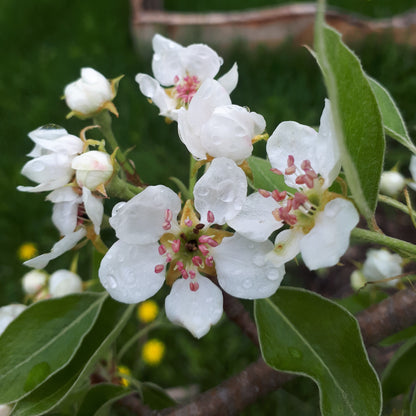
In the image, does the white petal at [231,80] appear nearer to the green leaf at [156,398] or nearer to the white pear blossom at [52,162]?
the white pear blossom at [52,162]

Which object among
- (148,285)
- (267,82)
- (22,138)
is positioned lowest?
(22,138)

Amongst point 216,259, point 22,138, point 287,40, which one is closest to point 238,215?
point 216,259

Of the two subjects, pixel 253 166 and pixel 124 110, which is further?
pixel 124 110

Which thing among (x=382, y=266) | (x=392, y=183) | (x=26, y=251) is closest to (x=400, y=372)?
(x=382, y=266)

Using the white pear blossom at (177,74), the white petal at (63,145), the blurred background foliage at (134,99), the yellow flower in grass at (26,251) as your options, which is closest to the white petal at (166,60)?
the white pear blossom at (177,74)

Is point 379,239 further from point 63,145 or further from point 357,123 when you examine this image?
point 63,145

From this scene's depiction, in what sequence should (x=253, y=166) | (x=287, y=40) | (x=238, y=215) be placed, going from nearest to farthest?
(x=238, y=215)
(x=253, y=166)
(x=287, y=40)

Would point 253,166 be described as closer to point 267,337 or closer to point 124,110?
point 267,337

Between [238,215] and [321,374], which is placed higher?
[238,215]
